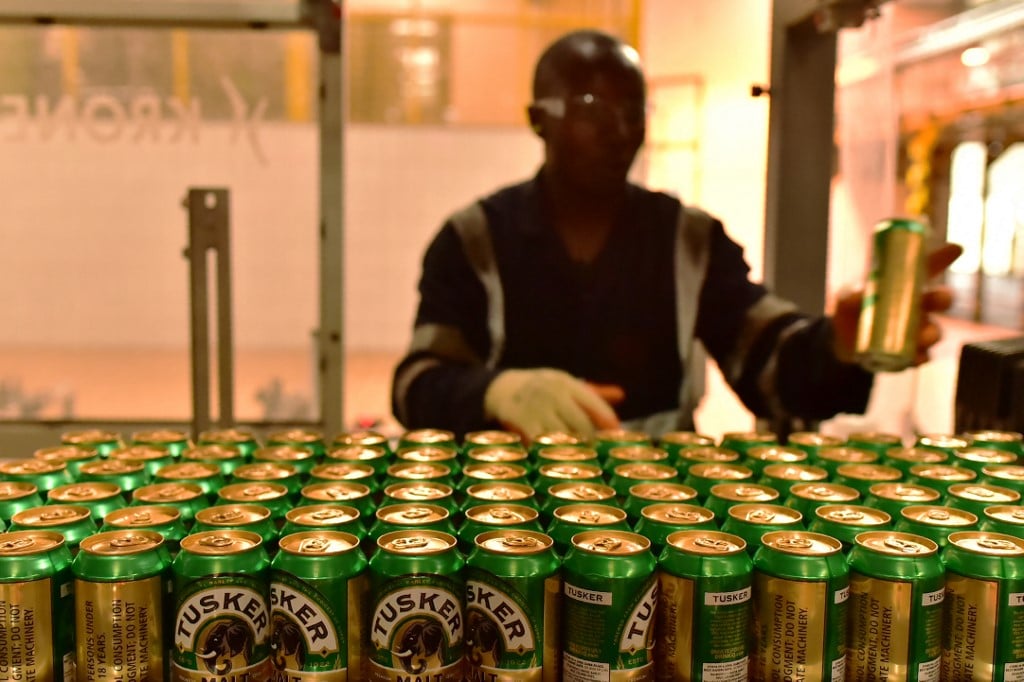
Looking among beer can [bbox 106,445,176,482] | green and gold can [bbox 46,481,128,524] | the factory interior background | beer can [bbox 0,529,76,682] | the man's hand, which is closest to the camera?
beer can [bbox 0,529,76,682]

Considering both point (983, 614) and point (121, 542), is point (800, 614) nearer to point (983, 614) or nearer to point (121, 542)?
point (983, 614)

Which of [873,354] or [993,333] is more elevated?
[873,354]

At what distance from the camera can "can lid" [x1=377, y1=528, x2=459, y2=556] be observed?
98cm

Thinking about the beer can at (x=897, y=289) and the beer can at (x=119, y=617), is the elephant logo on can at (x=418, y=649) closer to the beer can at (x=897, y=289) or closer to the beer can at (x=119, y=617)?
the beer can at (x=119, y=617)

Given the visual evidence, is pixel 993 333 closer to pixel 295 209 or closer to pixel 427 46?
pixel 427 46

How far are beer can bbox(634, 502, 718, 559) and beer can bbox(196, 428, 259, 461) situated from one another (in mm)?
687

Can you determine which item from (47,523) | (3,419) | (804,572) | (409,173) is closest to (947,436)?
(804,572)

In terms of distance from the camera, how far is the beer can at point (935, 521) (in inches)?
43.0

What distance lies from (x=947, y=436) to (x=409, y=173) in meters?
5.79

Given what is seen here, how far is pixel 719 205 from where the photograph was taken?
462cm

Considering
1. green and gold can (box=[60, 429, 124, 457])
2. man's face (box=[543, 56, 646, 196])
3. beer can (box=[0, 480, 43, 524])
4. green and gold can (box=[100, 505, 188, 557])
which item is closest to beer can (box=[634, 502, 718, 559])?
green and gold can (box=[100, 505, 188, 557])

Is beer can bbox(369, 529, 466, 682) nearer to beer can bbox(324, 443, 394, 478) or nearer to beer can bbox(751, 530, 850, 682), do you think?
beer can bbox(751, 530, 850, 682)

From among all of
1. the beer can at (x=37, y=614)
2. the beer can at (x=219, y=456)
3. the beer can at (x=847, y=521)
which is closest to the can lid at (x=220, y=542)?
the beer can at (x=37, y=614)

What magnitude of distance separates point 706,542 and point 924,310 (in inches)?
33.1
